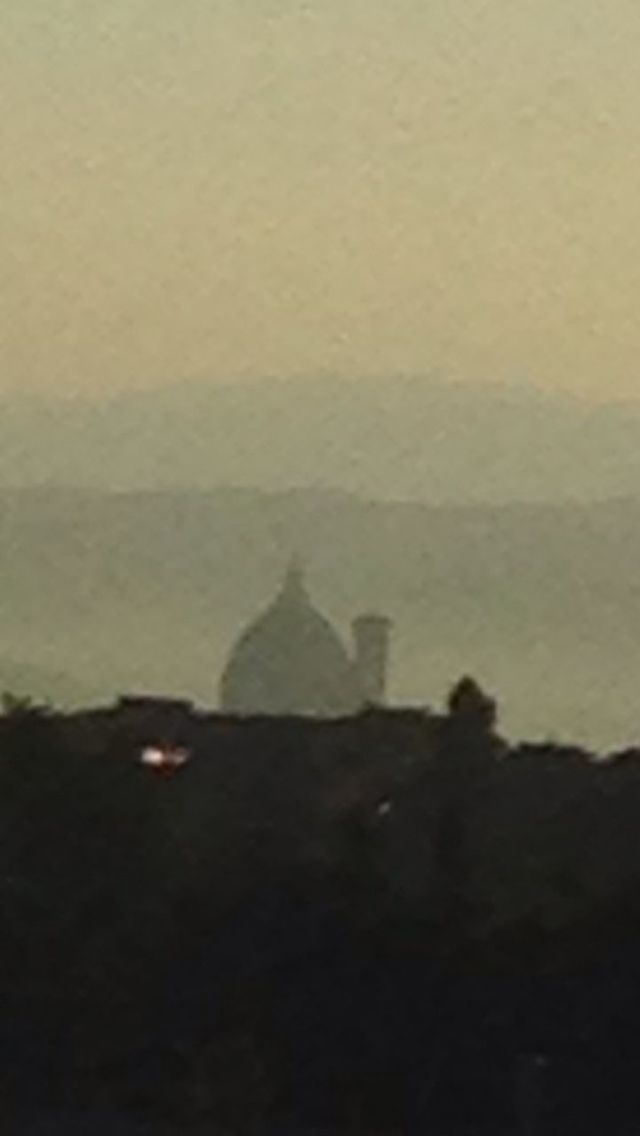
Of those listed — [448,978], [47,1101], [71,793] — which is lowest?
[47,1101]

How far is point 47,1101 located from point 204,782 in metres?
20.8

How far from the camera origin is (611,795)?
46.9 m

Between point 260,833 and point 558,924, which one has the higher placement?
point 260,833

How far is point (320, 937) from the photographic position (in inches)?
1329

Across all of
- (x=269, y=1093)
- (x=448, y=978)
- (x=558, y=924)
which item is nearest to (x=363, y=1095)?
(x=269, y=1093)

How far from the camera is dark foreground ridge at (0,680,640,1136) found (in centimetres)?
2898

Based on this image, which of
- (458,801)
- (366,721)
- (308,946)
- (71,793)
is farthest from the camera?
(366,721)

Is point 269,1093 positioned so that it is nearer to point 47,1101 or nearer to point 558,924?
point 47,1101

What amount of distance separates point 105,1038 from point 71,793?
11.5m

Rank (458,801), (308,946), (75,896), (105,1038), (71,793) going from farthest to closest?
(458,801) < (71,793) < (75,896) < (308,946) < (105,1038)

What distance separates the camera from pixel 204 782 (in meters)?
49.2

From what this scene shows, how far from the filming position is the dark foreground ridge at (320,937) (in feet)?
95.1

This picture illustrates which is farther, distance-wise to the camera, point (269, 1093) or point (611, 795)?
point (611, 795)

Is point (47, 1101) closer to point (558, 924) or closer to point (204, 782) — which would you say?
point (558, 924)
